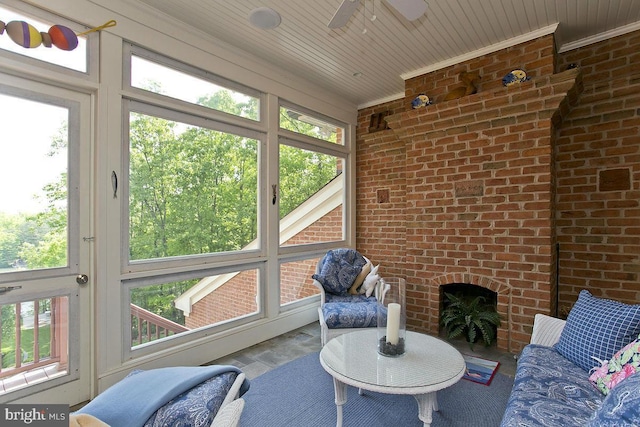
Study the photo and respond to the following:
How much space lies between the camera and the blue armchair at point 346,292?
9.12 ft

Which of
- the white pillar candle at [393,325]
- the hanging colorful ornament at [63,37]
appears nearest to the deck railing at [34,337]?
the hanging colorful ornament at [63,37]

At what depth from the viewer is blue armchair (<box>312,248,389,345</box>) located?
2.78 meters

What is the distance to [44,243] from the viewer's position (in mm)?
2074

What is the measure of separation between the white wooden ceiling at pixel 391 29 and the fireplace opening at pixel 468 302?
2510 millimetres

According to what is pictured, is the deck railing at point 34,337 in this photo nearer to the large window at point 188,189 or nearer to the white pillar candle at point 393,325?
the large window at point 188,189

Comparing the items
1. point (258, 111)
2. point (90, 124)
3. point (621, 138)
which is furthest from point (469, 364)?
point (90, 124)

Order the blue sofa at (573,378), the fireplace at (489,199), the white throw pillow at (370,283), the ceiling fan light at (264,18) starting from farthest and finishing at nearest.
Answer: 1. the white throw pillow at (370,283)
2. the fireplace at (489,199)
3. the ceiling fan light at (264,18)
4. the blue sofa at (573,378)

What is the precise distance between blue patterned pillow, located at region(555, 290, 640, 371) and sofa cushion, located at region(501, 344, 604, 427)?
82mm

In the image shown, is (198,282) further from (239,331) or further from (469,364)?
(469,364)

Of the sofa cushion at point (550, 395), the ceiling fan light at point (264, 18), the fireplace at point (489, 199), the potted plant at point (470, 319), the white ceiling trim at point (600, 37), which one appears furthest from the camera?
the potted plant at point (470, 319)

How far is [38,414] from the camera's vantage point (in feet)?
3.29

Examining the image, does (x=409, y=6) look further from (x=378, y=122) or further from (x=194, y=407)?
(x=378, y=122)

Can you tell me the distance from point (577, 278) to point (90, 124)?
4368 millimetres

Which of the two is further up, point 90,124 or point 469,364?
point 90,124
